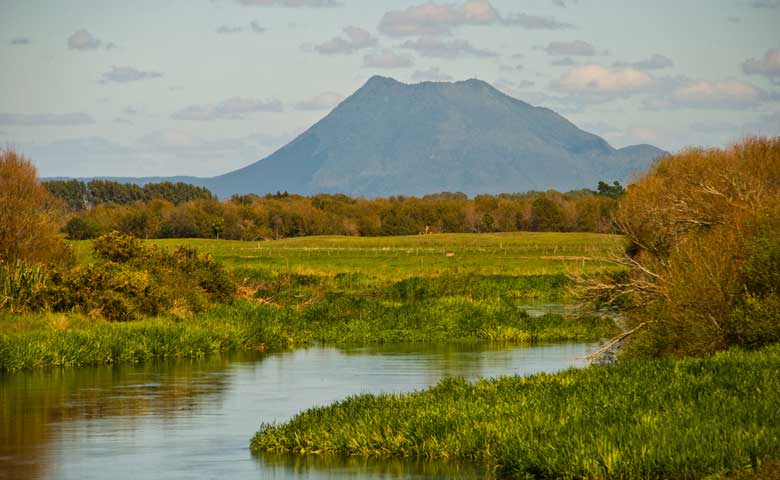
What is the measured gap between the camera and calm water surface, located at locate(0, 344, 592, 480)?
66.0 feet

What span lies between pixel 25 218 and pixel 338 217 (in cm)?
12735

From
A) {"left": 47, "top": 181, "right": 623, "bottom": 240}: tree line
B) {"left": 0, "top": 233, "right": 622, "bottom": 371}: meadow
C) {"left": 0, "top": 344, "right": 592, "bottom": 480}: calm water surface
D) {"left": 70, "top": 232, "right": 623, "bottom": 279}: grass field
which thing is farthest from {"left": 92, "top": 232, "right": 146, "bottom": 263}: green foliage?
{"left": 47, "top": 181, "right": 623, "bottom": 240}: tree line

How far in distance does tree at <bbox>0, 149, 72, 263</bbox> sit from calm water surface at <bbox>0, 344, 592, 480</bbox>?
16.6 metres

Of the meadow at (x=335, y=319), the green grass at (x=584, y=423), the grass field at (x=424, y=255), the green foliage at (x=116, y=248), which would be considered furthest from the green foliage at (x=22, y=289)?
the grass field at (x=424, y=255)

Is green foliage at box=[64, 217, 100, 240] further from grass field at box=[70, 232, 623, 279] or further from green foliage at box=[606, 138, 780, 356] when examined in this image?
green foliage at box=[606, 138, 780, 356]

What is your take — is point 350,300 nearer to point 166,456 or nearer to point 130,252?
→ point 130,252

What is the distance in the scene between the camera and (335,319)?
4909 cm

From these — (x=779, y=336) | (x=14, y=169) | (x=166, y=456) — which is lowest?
(x=166, y=456)

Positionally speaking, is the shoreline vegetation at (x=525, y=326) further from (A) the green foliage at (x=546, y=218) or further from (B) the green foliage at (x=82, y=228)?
(A) the green foliage at (x=546, y=218)

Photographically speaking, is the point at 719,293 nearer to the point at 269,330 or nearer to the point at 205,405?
the point at 205,405

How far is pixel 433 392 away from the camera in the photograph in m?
24.7

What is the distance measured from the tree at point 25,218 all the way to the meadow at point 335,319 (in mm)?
4596

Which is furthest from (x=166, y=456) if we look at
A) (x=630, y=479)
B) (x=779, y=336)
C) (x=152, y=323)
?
(x=152, y=323)

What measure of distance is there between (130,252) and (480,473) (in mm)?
31622
